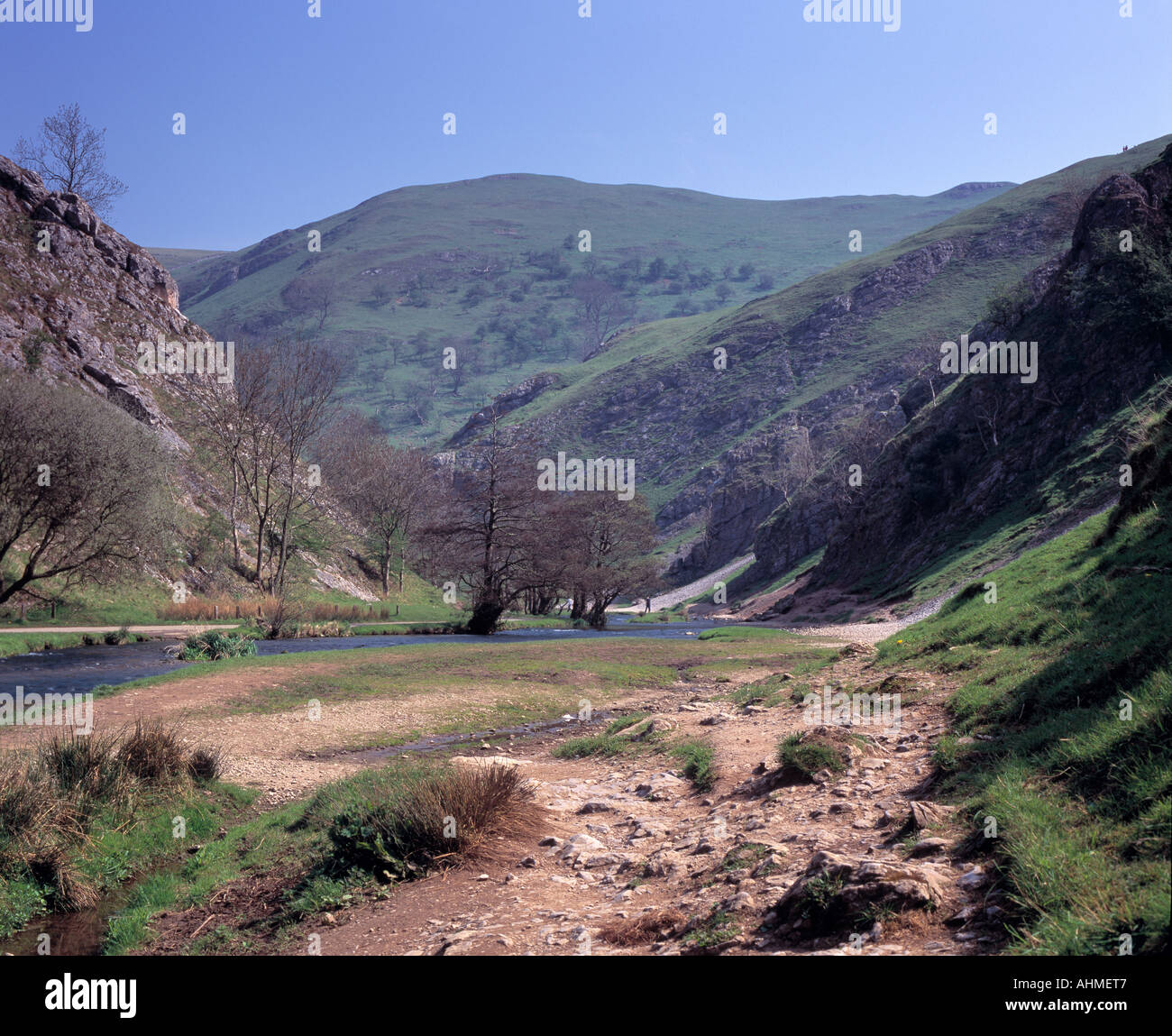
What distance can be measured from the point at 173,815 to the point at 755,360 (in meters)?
142

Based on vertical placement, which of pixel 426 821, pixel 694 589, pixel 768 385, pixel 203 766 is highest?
pixel 768 385

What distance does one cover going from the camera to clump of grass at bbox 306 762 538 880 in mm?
9664

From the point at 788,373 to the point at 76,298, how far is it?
108623 mm

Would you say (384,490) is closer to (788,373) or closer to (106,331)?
(106,331)

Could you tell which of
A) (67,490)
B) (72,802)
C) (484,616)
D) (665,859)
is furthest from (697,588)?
(665,859)

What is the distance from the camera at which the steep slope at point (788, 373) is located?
116m

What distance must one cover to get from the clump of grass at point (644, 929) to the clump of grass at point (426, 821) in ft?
9.88

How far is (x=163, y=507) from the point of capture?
124 feet

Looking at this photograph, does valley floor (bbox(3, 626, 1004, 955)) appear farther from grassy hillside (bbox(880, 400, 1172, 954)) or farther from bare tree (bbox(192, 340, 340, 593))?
bare tree (bbox(192, 340, 340, 593))

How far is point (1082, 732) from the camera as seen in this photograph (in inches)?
303

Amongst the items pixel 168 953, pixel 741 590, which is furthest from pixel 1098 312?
pixel 168 953

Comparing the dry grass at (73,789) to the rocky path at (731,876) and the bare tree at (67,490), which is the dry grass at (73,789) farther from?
the bare tree at (67,490)

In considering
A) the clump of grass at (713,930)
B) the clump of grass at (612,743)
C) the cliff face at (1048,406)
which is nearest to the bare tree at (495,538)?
the cliff face at (1048,406)

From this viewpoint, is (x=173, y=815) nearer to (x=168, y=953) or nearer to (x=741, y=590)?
(x=168, y=953)
